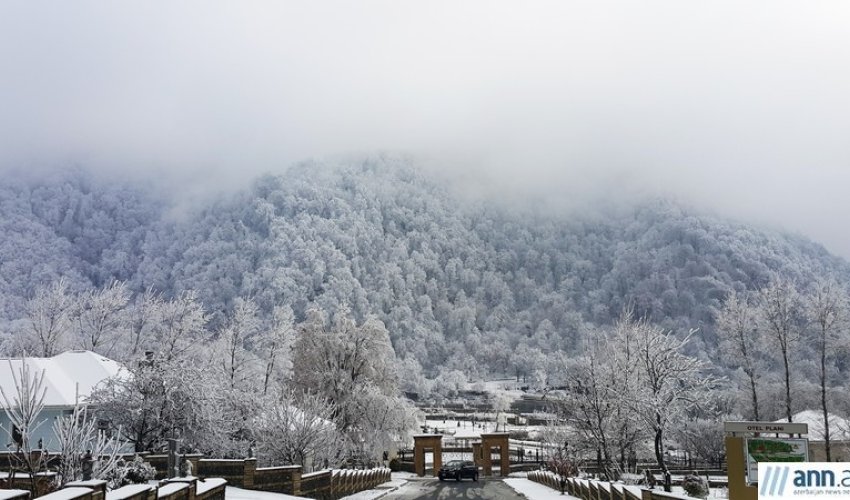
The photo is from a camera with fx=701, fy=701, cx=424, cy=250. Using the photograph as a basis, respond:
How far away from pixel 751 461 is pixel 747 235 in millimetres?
193534

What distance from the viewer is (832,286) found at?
1764 inches

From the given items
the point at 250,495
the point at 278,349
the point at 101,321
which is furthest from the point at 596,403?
the point at 101,321

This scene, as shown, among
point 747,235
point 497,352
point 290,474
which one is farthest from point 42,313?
point 747,235

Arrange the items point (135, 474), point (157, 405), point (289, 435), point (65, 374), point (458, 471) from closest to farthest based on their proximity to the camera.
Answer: point (135, 474) → point (157, 405) → point (289, 435) → point (65, 374) → point (458, 471)

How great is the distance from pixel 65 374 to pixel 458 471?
26817 mm

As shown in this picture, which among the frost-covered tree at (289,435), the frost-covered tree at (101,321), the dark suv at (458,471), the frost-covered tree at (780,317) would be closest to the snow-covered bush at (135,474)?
the frost-covered tree at (289,435)

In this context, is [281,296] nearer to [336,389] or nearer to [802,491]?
[336,389]

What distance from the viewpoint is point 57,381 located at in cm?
3603

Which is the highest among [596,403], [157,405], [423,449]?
[157,405]

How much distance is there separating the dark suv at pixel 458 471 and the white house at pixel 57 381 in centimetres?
2336

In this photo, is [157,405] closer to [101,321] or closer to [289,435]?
[289,435]

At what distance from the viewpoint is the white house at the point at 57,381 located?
3338cm

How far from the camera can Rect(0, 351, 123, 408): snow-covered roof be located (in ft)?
113

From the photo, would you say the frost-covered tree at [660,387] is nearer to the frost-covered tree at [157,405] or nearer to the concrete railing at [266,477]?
the concrete railing at [266,477]
